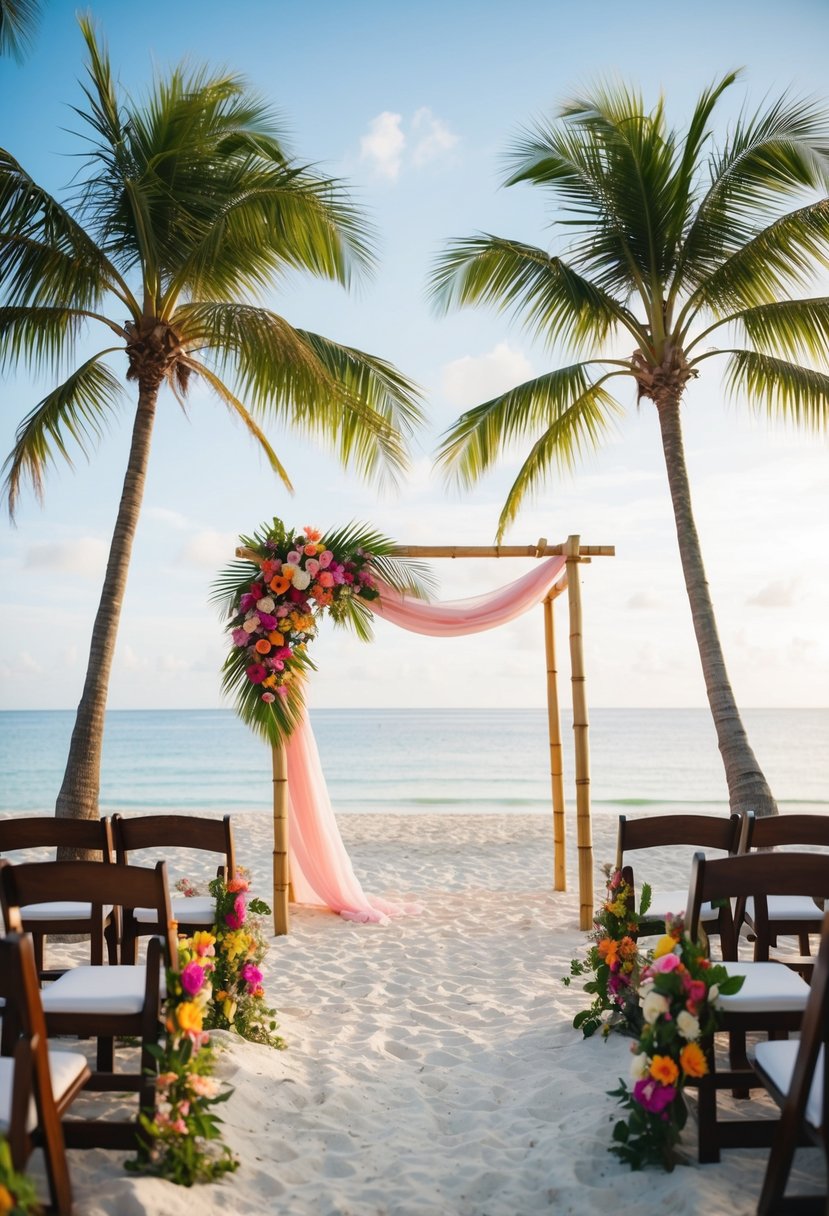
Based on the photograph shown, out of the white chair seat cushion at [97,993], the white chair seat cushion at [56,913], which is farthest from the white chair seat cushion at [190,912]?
the white chair seat cushion at [97,993]

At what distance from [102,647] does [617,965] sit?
393cm

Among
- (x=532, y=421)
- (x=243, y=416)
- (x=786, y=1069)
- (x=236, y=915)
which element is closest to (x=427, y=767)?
(x=532, y=421)

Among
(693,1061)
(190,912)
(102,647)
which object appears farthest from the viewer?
(102,647)

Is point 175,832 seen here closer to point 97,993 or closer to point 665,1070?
point 97,993

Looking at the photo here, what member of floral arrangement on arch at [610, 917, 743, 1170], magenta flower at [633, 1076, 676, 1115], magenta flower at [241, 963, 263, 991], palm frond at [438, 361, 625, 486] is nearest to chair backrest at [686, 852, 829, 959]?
floral arrangement on arch at [610, 917, 743, 1170]

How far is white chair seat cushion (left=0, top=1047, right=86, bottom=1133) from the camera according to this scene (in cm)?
180

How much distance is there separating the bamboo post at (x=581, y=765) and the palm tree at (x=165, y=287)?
2077mm

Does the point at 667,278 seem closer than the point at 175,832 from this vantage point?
No

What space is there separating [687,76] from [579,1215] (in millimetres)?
7854

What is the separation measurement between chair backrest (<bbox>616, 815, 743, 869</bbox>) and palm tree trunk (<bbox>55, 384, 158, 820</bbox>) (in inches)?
133

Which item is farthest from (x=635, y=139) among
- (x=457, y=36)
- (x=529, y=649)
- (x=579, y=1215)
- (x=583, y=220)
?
(x=529, y=649)

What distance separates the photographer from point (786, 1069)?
84.2 inches

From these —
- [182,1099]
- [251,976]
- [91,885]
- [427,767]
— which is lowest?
[427,767]

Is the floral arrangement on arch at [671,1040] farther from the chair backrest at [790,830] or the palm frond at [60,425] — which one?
the palm frond at [60,425]
